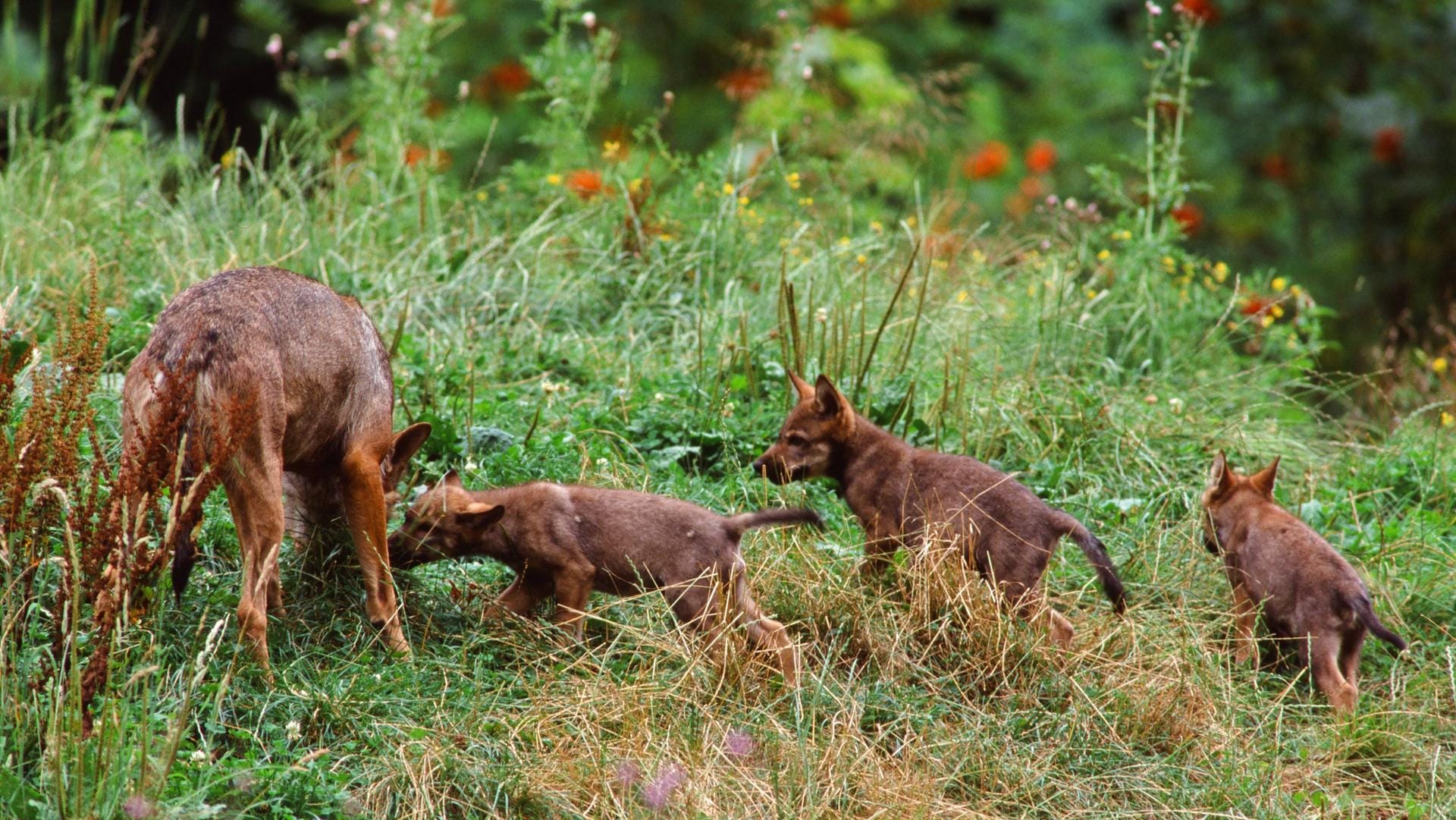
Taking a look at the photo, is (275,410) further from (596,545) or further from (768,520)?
(768,520)

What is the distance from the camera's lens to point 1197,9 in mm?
→ 10375

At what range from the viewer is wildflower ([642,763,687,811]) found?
486cm

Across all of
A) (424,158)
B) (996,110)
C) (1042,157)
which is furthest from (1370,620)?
(996,110)

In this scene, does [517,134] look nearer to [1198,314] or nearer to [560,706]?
[1198,314]

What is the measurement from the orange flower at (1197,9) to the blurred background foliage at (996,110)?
0.05 m

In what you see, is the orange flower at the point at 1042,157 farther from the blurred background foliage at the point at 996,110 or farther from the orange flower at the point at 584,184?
the orange flower at the point at 584,184

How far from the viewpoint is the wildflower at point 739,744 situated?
521 centimetres

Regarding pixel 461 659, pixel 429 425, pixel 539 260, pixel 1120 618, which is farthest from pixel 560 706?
pixel 539 260

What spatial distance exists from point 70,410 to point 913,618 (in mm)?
3018

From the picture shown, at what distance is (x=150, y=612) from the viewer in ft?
17.3

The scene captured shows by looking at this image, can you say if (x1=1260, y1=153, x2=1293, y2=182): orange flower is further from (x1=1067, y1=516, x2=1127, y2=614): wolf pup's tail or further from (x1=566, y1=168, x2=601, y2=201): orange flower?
(x1=1067, y1=516, x2=1127, y2=614): wolf pup's tail

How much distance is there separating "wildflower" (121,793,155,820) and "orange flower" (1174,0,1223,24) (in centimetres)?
742

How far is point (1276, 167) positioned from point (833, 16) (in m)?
3.90

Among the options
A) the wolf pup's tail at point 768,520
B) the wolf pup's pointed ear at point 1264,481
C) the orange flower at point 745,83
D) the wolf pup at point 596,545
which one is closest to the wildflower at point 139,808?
the wolf pup at point 596,545
